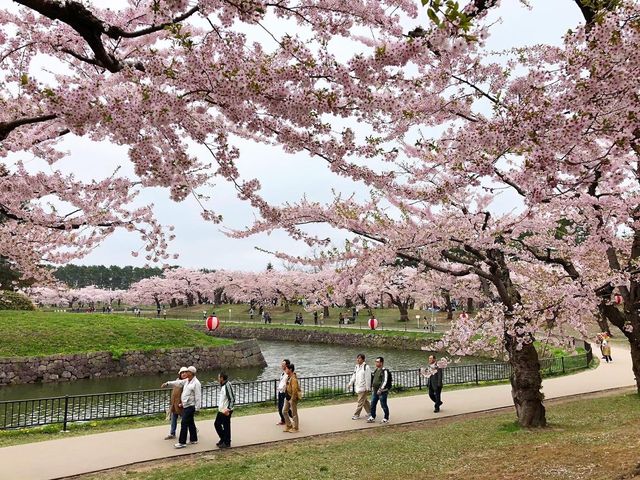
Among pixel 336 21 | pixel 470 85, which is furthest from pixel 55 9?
pixel 470 85

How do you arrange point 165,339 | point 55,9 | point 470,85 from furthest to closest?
point 165,339 < point 470,85 < point 55,9

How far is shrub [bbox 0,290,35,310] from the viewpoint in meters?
34.1

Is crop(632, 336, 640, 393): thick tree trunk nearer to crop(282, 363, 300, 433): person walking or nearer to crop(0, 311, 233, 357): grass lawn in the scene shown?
crop(282, 363, 300, 433): person walking

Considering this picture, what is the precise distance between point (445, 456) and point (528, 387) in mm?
3272

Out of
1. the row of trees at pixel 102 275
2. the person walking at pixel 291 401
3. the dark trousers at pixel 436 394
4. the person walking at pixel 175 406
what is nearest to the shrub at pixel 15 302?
the person walking at pixel 175 406

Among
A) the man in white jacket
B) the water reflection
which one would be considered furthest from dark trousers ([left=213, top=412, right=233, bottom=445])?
the water reflection

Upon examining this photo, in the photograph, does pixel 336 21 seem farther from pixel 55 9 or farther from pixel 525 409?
pixel 525 409

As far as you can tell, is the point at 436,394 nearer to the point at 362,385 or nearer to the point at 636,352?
the point at 362,385

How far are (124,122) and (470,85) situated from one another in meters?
5.40

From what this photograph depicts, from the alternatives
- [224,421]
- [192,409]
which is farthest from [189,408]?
[224,421]

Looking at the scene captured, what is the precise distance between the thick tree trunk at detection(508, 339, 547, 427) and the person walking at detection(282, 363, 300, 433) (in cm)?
505

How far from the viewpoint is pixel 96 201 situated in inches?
364

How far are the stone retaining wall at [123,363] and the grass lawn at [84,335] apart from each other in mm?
530

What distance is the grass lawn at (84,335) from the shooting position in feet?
84.3
